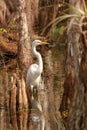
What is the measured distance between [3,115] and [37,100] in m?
1.76

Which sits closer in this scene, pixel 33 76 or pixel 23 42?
pixel 33 76

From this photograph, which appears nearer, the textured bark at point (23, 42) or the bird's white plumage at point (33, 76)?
the bird's white plumage at point (33, 76)

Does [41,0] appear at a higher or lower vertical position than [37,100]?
higher

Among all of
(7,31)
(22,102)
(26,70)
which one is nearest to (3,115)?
(22,102)

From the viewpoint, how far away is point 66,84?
9.91 m

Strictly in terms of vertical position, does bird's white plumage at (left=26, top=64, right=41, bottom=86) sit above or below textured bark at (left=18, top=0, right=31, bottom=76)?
below

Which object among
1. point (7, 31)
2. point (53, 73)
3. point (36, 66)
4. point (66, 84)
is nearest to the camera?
point (66, 84)

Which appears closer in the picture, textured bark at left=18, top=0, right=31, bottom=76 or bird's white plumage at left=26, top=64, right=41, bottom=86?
bird's white plumage at left=26, top=64, right=41, bottom=86

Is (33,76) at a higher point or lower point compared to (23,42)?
lower

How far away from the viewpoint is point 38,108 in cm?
1154

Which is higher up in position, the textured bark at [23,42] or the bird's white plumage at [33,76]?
the textured bark at [23,42]

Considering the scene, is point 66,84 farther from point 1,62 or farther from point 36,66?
point 1,62

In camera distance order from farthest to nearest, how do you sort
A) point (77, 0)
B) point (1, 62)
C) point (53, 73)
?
point (1, 62) < point (53, 73) < point (77, 0)

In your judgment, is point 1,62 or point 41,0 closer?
point 1,62
